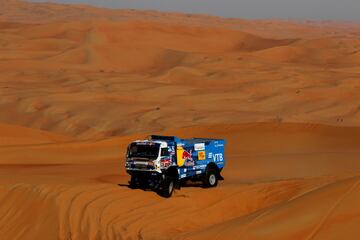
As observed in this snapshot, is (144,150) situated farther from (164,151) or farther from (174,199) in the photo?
(174,199)

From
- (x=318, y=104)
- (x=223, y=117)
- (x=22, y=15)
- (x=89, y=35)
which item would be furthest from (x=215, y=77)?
(x=22, y=15)

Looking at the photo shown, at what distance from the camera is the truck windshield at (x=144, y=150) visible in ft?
58.4

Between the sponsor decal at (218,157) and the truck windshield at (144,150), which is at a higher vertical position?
the truck windshield at (144,150)

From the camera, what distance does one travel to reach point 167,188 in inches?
695

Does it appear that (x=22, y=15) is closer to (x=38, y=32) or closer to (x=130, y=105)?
(x=38, y=32)

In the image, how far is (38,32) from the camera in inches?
3398

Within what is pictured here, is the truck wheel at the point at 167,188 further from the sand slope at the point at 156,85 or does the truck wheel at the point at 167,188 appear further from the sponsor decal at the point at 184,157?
the sand slope at the point at 156,85

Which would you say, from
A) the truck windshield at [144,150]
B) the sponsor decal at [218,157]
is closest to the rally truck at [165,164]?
the truck windshield at [144,150]

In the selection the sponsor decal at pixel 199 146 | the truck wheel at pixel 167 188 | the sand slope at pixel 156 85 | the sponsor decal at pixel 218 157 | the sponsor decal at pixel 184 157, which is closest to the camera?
the truck wheel at pixel 167 188

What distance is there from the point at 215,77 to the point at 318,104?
12.3 metres

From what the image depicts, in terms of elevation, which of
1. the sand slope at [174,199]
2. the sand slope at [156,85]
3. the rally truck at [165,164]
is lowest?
the sand slope at [174,199]

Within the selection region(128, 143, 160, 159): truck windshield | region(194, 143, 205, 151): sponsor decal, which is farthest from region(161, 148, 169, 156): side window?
region(194, 143, 205, 151): sponsor decal

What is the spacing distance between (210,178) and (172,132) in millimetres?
9926

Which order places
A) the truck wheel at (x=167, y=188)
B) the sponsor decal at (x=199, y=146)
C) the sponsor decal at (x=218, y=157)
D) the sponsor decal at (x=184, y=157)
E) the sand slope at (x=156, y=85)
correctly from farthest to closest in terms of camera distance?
the sand slope at (x=156, y=85) < the sponsor decal at (x=218, y=157) < the sponsor decal at (x=199, y=146) < the sponsor decal at (x=184, y=157) < the truck wheel at (x=167, y=188)
